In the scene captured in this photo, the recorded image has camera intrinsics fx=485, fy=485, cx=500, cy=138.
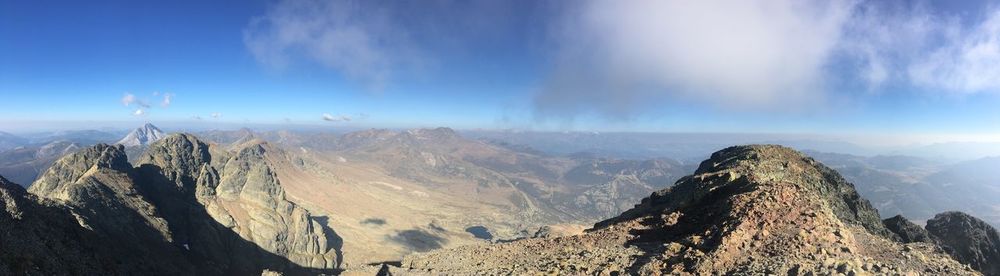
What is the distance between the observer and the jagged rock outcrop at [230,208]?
107625 mm

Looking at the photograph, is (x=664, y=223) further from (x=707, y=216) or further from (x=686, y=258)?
(x=686, y=258)

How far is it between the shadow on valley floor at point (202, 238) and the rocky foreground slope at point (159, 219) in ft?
1.03

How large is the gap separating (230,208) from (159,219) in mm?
62964

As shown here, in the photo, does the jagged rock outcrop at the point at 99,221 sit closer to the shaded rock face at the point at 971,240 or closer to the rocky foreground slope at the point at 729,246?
the rocky foreground slope at the point at 729,246

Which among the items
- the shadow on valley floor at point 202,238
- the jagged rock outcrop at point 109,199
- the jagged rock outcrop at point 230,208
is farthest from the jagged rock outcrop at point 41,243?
the jagged rock outcrop at point 230,208

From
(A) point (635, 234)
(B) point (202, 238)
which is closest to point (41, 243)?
(A) point (635, 234)

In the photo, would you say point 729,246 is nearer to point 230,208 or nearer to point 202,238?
point 202,238

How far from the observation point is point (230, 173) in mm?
175125

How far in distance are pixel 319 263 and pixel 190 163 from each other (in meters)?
55.5

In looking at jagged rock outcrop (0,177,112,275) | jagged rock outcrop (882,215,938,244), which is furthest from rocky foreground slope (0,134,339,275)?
jagged rock outcrop (882,215,938,244)

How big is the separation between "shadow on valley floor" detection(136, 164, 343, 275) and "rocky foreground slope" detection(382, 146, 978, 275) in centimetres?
7110

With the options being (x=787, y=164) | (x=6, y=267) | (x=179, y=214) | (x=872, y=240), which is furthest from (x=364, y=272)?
(x=179, y=214)

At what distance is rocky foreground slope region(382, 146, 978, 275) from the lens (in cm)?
2497

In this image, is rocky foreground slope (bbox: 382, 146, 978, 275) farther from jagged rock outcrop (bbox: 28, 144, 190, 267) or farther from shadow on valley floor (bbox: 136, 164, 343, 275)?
shadow on valley floor (bbox: 136, 164, 343, 275)
